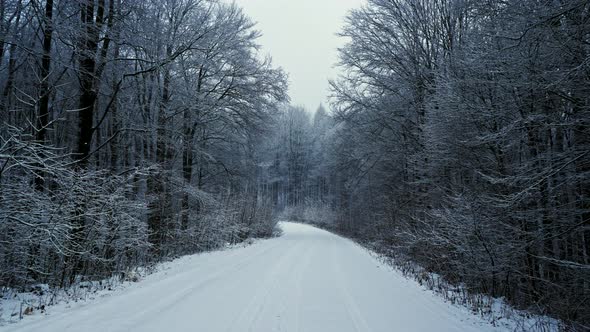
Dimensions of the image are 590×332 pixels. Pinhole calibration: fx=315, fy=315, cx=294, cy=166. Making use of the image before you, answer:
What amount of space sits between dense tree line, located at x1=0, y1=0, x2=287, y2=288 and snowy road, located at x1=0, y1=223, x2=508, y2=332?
137cm

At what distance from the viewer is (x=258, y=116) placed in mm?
15406

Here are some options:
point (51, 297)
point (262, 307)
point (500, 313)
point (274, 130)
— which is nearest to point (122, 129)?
point (51, 297)

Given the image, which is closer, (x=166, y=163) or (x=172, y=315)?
(x=172, y=315)

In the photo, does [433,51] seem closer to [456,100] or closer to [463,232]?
[456,100]

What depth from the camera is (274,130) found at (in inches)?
695

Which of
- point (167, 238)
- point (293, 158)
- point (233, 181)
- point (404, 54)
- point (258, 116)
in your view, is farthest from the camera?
point (293, 158)

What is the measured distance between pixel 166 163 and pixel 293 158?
145 feet

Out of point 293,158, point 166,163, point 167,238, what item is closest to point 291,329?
point 167,238

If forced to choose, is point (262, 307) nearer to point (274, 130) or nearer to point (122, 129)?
point (122, 129)

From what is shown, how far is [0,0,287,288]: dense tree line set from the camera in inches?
209

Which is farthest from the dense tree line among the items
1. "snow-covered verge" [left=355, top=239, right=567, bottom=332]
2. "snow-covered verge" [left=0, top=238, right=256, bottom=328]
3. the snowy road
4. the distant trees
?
"snow-covered verge" [left=355, top=239, right=567, bottom=332]

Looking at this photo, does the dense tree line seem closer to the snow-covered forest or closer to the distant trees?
the snow-covered forest

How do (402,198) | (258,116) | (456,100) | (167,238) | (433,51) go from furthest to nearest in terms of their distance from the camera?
1. (258,116)
2. (402,198)
3. (433,51)
4. (167,238)
5. (456,100)

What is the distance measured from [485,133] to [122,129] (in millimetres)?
8969
